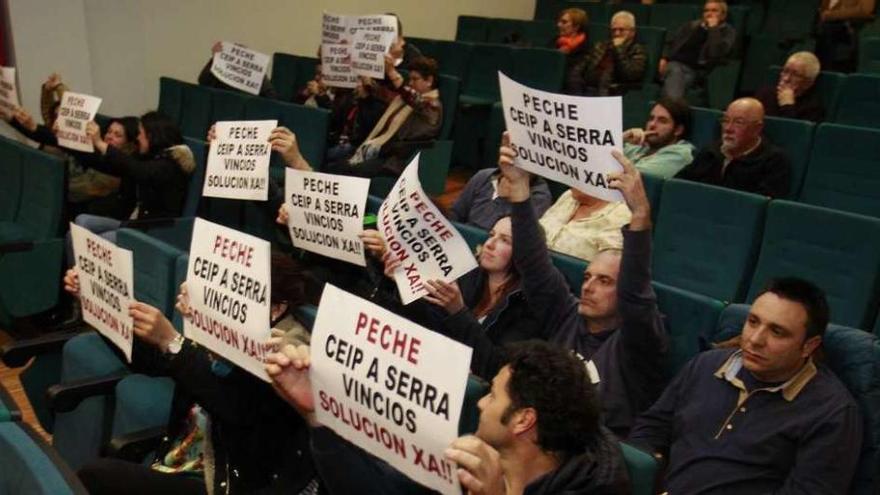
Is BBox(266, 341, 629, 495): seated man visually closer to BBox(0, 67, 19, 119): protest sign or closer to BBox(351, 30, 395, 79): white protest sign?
BBox(351, 30, 395, 79): white protest sign

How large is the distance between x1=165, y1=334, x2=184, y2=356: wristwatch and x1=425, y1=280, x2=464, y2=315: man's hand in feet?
2.29

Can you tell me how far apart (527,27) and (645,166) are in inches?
161

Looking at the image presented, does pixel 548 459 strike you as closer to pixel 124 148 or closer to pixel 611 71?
pixel 124 148

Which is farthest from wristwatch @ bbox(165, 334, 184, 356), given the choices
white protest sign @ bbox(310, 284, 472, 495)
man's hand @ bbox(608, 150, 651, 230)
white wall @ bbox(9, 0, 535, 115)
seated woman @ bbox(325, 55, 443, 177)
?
white wall @ bbox(9, 0, 535, 115)

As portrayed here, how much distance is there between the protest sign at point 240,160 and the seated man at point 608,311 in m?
1.05

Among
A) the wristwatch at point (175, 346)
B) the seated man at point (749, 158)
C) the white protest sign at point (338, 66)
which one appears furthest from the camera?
the white protest sign at point (338, 66)

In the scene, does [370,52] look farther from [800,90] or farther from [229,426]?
[229,426]

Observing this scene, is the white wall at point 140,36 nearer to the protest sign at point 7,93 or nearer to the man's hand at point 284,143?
the protest sign at point 7,93

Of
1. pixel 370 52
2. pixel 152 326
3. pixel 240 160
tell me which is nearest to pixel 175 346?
pixel 152 326

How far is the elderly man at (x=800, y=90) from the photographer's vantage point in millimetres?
4867

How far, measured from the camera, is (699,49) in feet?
20.2

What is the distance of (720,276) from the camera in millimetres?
3375

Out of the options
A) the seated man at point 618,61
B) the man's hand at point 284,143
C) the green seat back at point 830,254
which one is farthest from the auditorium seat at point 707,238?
the seated man at point 618,61

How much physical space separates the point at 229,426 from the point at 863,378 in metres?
1.47
